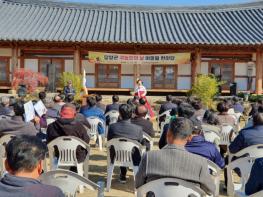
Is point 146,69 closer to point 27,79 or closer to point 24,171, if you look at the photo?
point 27,79

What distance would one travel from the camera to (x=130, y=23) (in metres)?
23.2

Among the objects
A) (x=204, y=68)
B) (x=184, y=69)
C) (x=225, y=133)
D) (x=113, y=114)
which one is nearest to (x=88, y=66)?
(x=184, y=69)

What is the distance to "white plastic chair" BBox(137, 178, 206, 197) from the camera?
12.3 feet

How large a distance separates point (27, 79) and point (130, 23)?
23.1 feet

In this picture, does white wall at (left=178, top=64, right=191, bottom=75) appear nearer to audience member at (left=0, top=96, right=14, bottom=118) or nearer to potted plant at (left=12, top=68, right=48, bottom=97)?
potted plant at (left=12, top=68, right=48, bottom=97)

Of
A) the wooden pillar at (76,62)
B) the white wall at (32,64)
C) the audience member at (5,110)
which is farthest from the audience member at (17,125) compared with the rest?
the white wall at (32,64)

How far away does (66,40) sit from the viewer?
19328 millimetres

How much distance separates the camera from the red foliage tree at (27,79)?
1841 centimetres

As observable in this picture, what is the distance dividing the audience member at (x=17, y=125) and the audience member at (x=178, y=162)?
274 cm

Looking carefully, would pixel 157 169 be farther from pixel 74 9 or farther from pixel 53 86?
pixel 74 9

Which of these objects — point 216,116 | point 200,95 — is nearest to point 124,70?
point 200,95

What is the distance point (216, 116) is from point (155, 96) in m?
12.5

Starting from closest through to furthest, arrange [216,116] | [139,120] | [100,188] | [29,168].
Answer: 1. [29,168]
2. [100,188]
3. [139,120]
4. [216,116]

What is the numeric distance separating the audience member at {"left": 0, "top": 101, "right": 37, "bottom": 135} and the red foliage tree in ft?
40.0
